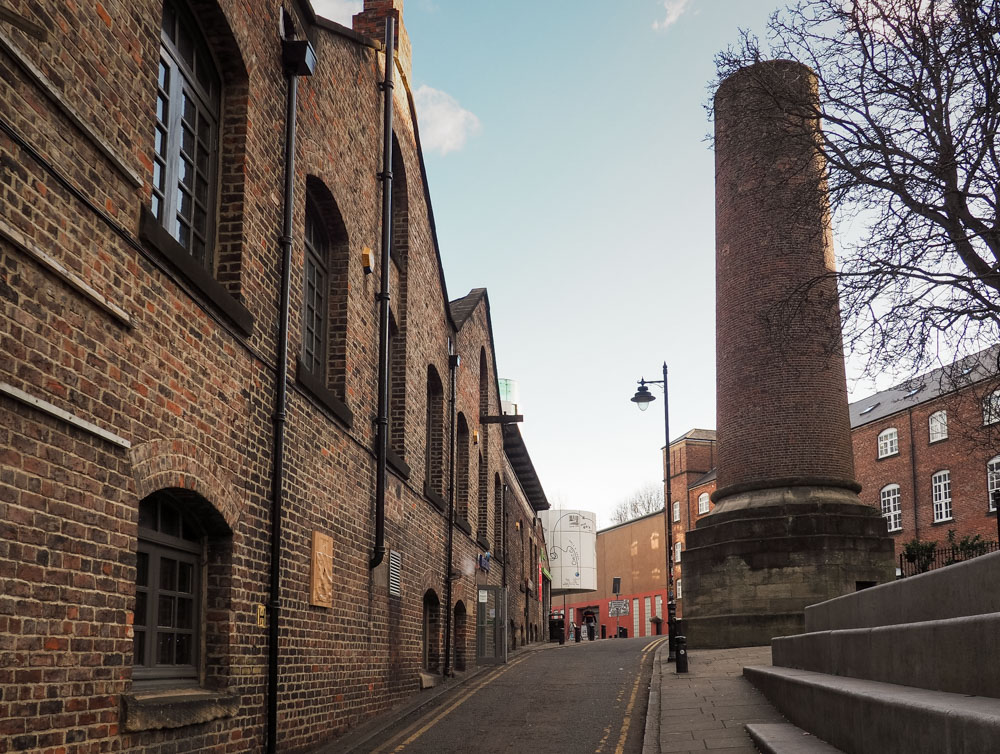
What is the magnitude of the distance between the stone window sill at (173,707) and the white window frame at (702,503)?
184 feet

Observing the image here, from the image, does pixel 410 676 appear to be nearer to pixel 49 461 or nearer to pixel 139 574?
pixel 139 574

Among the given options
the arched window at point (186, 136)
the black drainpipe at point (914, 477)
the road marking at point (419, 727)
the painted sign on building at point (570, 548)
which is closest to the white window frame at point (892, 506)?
the black drainpipe at point (914, 477)

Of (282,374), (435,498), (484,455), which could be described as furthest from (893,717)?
(484,455)

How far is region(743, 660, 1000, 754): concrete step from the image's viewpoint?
3.98 meters

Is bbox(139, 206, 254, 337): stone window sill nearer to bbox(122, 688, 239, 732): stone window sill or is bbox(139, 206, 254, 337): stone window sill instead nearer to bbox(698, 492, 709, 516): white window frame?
bbox(122, 688, 239, 732): stone window sill

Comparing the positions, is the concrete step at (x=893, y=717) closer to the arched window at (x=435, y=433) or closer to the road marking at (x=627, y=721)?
the road marking at (x=627, y=721)

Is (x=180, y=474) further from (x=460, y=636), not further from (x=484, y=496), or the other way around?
(x=484, y=496)

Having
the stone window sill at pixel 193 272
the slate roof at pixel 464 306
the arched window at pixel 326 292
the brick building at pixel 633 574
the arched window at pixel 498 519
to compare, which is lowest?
the brick building at pixel 633 574

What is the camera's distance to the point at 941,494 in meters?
40.6

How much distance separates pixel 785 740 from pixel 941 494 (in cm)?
3634

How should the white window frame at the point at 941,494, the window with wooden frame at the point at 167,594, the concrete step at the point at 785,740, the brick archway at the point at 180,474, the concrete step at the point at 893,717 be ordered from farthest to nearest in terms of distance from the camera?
the white window frame at the point at 941,494, the window with wooden frame at the point at 167,594, the concrete step at the point at 785,740, the brick archway at the point at 180,474, the concrete step at the point at 893,717

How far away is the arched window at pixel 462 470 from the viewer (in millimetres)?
22172

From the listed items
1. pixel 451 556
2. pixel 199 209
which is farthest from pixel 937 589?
pixel 451 556

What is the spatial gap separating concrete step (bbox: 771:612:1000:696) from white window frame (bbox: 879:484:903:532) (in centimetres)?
3714
